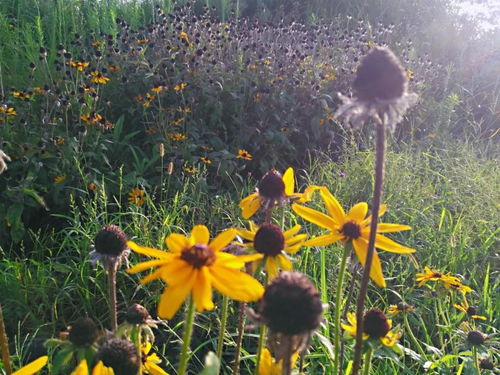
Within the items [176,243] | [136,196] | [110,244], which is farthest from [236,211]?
[176,243]

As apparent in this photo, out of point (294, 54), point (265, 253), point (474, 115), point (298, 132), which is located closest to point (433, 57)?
point (474, 115)

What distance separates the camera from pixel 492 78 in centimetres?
636

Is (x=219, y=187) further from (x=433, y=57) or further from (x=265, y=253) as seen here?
(x=433, y=57)

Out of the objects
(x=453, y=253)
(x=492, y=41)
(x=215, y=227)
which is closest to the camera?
(x=453, y=253)

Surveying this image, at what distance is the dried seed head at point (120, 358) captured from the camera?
0.74m

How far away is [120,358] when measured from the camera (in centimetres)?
74

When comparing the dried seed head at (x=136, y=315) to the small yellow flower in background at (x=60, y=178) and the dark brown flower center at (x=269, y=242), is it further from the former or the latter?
the small yellow flower in background at (x=60, y=178)

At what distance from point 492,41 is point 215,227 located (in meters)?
6.38

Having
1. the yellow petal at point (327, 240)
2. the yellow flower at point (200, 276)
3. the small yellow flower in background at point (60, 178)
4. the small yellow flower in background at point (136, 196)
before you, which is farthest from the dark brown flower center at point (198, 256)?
the small yellow flower in background at point (60, 178)

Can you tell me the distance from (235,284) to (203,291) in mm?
41

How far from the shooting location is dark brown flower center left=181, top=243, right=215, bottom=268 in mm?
715

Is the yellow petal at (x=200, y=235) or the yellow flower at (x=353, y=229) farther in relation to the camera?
the yellow flower at (x=353, y=229)

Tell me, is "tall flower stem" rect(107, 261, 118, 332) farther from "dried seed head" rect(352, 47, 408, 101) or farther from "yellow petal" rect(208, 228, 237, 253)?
"dried seed head" rect(352, 47, 408, 101)

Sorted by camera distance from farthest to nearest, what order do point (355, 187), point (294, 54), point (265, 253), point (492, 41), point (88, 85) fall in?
point (492, 41) → point (294, 54) → point (88, 85) → point (355, 187) → point (265, 253)
